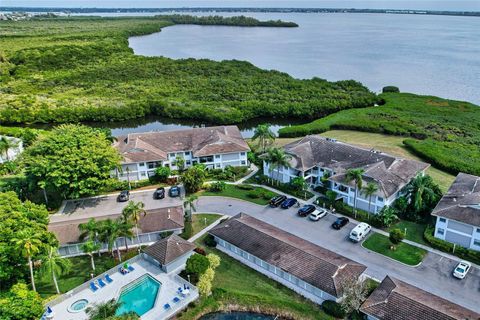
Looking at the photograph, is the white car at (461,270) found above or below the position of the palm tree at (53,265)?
below

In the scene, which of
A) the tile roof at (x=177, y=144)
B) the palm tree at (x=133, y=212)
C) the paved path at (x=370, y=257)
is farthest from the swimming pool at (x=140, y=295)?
the tile roof at (x=177, y=144)

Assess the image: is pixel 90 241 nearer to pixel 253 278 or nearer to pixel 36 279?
pixel 36 279

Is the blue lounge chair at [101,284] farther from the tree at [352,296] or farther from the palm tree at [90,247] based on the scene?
the tree at [352,296]

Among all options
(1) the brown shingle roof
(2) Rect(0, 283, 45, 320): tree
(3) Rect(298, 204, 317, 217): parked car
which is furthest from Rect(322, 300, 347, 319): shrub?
(2) Rect(0, 283, 45, 320): tree

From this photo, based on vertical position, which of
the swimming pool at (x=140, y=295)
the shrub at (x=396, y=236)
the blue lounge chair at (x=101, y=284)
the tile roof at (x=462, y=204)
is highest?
the tile roof at (x=462, y=204)

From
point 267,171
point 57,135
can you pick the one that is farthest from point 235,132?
point 57,135

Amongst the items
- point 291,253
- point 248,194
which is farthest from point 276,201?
point 291,253

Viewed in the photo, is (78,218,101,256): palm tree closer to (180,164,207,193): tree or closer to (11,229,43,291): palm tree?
(11,229,43,291): palm tree
